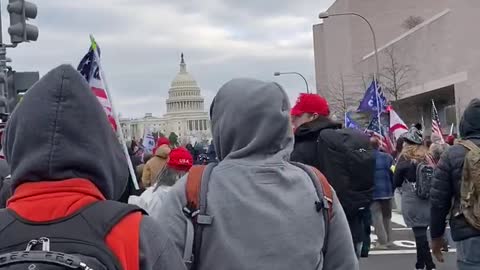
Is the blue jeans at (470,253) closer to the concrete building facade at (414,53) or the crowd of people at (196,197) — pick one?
the crowd of people at (196,197)

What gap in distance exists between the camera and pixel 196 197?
2.91 m

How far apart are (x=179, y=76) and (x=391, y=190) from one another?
123 m

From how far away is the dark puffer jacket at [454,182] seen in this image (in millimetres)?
5336

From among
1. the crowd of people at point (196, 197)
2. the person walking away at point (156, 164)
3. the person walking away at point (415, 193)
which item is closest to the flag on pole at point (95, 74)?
the crowd of people at point (196, 197)

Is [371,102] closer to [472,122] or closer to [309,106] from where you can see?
[309,106]

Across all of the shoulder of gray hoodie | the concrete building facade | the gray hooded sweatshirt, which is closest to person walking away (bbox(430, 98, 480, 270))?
the gray hooded sweatshirt

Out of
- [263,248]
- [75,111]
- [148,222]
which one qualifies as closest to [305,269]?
[263,248]

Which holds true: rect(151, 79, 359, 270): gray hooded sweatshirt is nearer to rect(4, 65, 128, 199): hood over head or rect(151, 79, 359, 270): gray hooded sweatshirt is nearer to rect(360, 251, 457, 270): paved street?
rect(4, 65, 128, 199): hood over head

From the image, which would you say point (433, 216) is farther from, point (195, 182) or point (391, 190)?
point (391, 190)

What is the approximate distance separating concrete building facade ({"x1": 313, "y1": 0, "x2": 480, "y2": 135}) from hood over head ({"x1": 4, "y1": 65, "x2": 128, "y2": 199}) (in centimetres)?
→ 4981

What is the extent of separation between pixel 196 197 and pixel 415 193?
24.1ft

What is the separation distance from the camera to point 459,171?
5367 millimetres

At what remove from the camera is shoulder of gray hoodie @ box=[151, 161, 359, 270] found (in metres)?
2.87

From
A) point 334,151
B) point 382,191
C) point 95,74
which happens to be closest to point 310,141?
point 334,151
